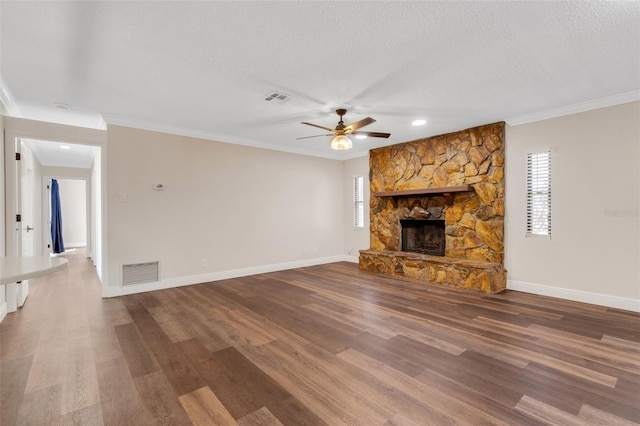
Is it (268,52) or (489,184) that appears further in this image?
(489,184)

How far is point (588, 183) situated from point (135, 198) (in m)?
6.42

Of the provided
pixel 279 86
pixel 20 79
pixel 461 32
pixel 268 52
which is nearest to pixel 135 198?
pixel 20 79

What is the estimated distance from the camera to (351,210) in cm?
718

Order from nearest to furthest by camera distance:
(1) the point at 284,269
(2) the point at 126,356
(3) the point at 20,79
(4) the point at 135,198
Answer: (2) the point at 126,356
(3) the point at 20,79
(4) the point at 135,198
(1) the point at 284,269

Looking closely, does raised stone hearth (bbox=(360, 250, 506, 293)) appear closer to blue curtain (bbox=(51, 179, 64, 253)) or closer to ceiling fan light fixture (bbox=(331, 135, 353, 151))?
ceiling fan light fixture (bbox=(331, 135, 353, 151))

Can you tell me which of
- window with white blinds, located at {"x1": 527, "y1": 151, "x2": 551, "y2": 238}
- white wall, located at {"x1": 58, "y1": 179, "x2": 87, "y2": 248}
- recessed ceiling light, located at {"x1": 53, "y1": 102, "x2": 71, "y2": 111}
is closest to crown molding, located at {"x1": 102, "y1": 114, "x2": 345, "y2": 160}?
recessed ceiling light, located at {"x1": 53, "y1": 102, "x2": 71, "y2": 111}

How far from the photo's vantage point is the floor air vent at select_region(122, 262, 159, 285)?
14.4 feet

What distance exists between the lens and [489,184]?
15.4 ft

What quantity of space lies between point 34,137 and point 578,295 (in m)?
7.45

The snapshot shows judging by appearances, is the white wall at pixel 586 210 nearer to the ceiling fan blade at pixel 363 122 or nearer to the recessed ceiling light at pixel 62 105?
the ceiling fan blade at pixel 363 122

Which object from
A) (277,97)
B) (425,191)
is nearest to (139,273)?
(277,97)

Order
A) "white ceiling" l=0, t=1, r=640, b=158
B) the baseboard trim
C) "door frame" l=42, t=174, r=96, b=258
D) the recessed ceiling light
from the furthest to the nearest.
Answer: "door frame" l=42, t=174, r=96, b=258, the baseboard trim, the recessed ceiling light, "white ceiling" l=0, t=1, r=640, b=158

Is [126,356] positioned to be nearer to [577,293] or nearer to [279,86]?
[279,86]

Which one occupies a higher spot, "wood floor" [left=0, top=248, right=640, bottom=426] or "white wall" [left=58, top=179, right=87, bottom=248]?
"white wall" [left=58, top=179, right=87, bottom=248]
